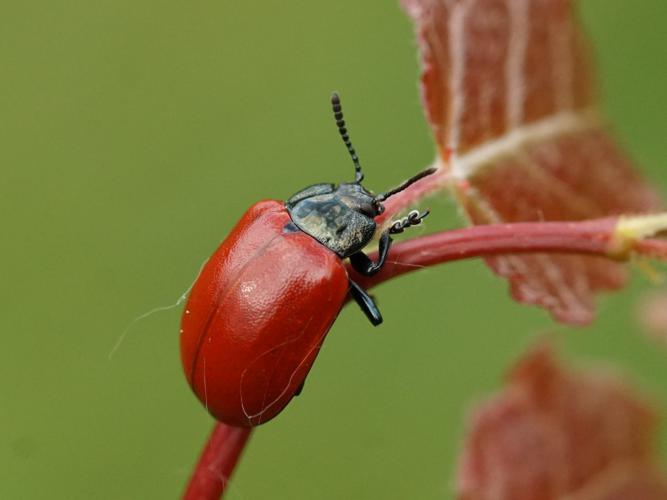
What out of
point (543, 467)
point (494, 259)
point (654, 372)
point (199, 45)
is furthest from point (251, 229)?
point (199, 45)

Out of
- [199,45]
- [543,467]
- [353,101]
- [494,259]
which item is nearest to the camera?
[494,259]

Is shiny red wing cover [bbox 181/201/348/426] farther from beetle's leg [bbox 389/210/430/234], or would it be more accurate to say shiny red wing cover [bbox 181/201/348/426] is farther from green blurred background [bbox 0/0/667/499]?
green blurred background [bbox 0/0/667/499]

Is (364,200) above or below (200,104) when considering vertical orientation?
above

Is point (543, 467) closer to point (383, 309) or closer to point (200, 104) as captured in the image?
point (383, 309)

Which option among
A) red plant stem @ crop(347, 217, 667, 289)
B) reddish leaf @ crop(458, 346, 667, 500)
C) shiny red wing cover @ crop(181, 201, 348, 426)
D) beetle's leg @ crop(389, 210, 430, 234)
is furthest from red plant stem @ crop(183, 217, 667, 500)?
reddish leaf @ crop(458, 346, 667, 500)

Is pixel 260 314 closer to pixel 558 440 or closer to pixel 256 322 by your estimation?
pixel 256 322
